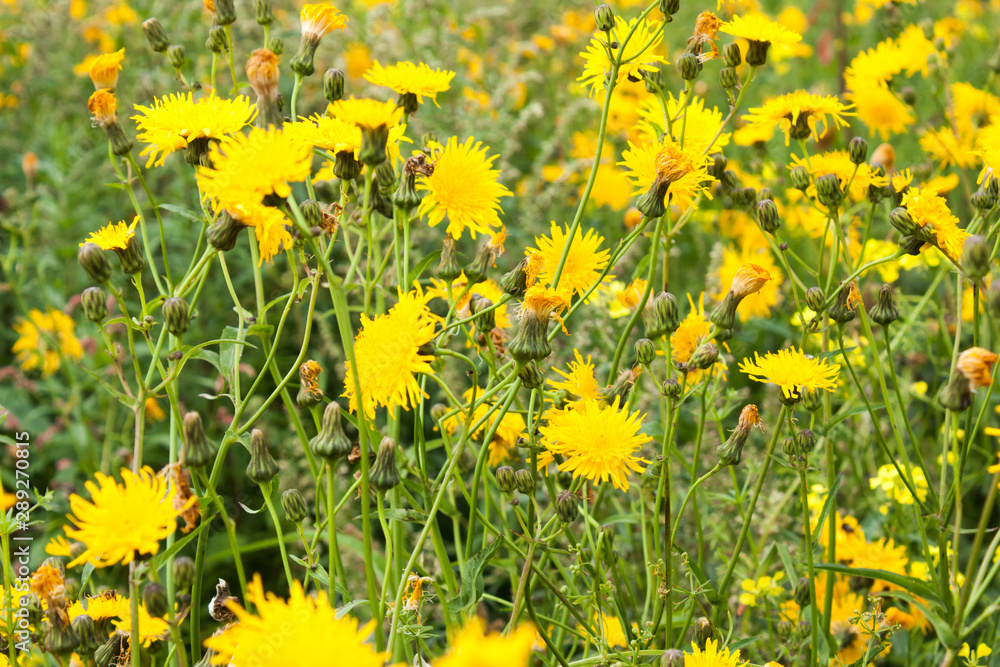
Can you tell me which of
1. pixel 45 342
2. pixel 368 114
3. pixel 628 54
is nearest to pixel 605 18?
pixel 628 54

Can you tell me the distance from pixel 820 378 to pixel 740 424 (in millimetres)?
189

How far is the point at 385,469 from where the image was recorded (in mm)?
1355

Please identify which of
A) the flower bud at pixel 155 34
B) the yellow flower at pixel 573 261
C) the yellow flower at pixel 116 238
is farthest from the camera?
the flower bud at pixel 155 34

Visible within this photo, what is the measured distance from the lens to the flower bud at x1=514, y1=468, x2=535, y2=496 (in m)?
1.55

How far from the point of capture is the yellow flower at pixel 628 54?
66.6 inches

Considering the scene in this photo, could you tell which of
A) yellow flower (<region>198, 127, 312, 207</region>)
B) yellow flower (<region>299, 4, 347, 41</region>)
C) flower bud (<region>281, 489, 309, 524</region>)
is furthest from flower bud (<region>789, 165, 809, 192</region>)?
flower bud (<region>281, 489, 309, 524</region>)

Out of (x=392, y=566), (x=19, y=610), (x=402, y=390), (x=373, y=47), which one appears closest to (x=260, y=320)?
(x=402, y=390)

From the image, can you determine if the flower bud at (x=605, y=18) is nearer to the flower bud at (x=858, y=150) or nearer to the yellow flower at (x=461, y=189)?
the yellow flower at (x=461, y=189)

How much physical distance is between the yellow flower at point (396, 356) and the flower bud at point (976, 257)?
38.6 inches

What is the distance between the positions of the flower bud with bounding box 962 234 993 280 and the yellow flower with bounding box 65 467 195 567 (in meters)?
1.40

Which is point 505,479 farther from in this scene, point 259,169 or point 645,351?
point 259,169

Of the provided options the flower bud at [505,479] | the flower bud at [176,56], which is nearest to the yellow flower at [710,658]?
the flower bud at [505,479]

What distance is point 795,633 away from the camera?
1.95m

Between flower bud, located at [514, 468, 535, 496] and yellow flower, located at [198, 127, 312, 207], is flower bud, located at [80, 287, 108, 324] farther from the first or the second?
flower bud, located at [514, 468, 535, 496]
